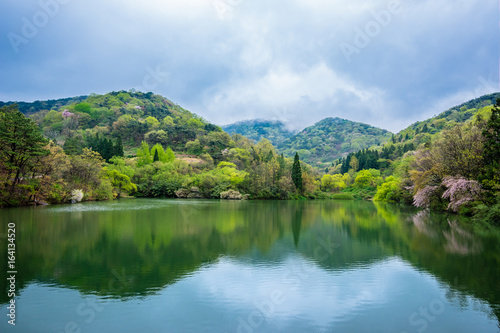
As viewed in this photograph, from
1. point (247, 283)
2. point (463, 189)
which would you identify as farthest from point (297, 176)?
point (247, 283)

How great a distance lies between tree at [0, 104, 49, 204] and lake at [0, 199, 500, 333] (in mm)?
15262

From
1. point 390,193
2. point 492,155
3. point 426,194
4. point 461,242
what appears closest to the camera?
point 461,242

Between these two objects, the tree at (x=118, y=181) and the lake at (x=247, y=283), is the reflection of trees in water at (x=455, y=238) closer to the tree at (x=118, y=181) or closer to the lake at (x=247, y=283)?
the lake at (x=247, y=283)

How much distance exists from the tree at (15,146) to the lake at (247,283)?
15262 millimetres

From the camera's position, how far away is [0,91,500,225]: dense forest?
23172mm

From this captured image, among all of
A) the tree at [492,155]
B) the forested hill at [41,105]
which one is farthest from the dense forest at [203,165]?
the forested hill at [41,105]

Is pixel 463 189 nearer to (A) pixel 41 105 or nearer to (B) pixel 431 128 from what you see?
(B) pixel 431 128

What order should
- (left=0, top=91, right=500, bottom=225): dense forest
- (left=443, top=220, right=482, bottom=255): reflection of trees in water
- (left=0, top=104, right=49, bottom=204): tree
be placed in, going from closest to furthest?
(left=443, top=220, right=482, bottom=255): reflection of trees in water, (left=0, top=91, right=500, bottom=225): dense forest, (left=0, top=104, right=49, bottom=204): tree

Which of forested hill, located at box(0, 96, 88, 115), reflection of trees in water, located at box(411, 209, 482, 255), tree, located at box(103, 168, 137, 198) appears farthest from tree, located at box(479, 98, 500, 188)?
forested hill, located at box(0, 96, 88, 115)

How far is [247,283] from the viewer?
804 cm

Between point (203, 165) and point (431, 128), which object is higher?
point (431, 128)

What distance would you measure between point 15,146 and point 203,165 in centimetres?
4445

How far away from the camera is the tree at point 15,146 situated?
80.5ft

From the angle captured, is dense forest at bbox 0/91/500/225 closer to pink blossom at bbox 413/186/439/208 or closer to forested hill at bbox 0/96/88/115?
pink blossom at bbox 413/186/439/208
